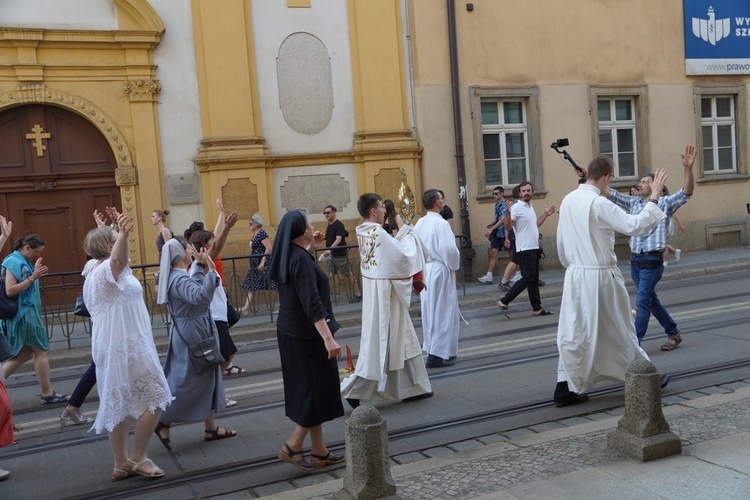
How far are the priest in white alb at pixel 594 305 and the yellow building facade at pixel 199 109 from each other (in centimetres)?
923

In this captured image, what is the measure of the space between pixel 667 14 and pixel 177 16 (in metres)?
11.8

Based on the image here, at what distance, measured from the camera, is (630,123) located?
18141 millimetres

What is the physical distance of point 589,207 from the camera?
5996 millimetres

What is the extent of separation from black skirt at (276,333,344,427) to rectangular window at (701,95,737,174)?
16.6m

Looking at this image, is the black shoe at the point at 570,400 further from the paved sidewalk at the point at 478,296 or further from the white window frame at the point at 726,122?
the white window frame at the point at 726,122

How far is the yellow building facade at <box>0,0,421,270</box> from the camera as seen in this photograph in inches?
523

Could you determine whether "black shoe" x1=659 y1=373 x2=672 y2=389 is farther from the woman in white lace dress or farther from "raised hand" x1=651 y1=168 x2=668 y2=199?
the woman in white lace dress

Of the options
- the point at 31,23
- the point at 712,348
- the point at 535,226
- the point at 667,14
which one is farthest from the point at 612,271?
the point at 667,14

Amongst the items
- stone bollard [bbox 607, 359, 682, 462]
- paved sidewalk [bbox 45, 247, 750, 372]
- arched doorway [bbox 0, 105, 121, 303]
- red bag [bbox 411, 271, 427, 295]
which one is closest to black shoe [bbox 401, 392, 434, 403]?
A: red bag [bbox 411, 271, 427, 295]

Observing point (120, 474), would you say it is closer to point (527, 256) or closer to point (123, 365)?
point (123, 365)

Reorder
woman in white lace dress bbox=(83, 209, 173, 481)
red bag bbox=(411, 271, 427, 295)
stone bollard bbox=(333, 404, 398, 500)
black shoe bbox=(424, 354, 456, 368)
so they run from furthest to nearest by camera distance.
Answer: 1. black shoe bbox=(424, 354, 456, 368)
2. red bag bbox=(411, 271, 427, 295)
3. woman in white lace dress bbox=(83, 209, 173, 481)
4. stone bollard bbox=(333, 404, 398, 500)

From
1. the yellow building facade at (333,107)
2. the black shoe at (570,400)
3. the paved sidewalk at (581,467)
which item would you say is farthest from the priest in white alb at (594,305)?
the yellow building facade at (333,107)

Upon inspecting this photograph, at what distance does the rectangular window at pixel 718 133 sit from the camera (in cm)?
1905

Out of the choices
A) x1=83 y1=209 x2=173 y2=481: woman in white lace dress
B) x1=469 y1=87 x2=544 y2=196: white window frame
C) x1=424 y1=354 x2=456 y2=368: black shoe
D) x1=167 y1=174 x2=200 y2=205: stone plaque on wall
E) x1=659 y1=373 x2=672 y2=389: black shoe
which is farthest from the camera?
x1=469 y1=87 x2=544 y2=196: white window frame
